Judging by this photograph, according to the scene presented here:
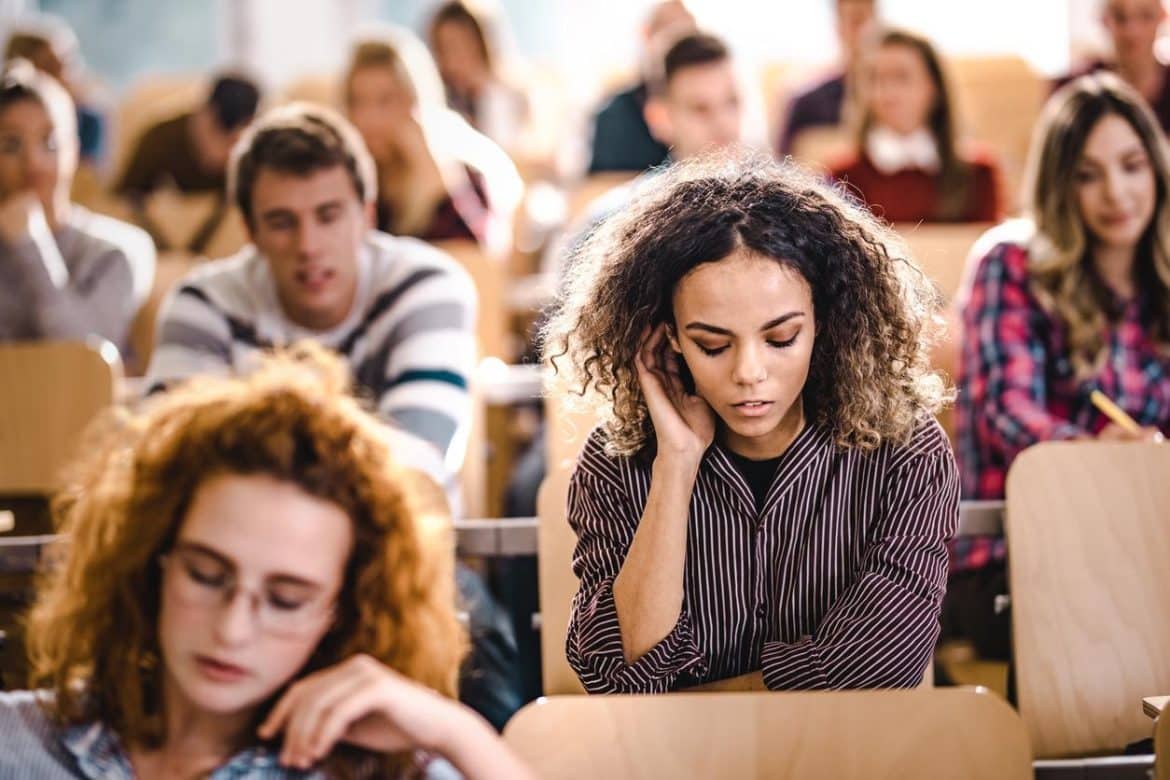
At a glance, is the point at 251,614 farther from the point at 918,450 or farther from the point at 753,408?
the point at 918,450

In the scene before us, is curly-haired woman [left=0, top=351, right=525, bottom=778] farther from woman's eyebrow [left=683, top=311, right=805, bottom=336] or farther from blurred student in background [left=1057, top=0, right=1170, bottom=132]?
blurred student in background [left=1057, top=0, right=1170, bottom=132]

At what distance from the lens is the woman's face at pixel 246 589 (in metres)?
1.20

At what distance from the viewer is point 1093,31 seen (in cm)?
546

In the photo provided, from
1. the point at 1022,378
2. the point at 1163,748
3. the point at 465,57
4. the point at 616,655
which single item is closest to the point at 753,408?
the point at 616,655

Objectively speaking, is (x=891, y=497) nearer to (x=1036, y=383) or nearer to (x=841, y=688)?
(x=841, y=688)

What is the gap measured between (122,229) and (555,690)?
204 cm

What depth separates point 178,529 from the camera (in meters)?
1.29

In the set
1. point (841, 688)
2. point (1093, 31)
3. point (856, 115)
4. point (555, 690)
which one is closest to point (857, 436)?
point (841, 688)

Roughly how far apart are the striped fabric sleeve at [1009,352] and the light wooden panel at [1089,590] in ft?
1.59

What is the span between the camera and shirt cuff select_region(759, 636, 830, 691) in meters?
1.51

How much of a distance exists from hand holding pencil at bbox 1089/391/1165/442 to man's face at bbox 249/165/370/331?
1235 millimetres

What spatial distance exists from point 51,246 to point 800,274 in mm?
2231

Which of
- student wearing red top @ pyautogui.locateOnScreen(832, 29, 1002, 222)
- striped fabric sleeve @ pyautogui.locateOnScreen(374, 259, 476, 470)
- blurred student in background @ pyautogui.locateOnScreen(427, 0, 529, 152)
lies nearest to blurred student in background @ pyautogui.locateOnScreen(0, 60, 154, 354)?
striped fabric sleeve @ pyautogui.locateOnScreen(374, 259, 476, 470)

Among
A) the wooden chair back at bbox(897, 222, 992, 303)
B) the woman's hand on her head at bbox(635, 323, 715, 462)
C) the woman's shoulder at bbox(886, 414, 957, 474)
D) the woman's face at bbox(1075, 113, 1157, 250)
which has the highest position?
the woman's face at bbox(1075, 113, 1157, 250)
